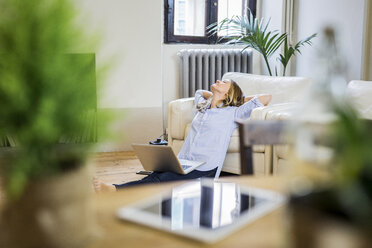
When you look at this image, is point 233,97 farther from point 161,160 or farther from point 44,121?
point 44,121

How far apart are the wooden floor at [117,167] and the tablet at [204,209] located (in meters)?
2.43

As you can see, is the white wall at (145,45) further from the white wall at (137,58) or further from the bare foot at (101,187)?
the bare foot at (101,187)

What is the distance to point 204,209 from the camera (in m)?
0.82

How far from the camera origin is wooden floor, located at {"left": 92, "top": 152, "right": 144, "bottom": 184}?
3.38 m

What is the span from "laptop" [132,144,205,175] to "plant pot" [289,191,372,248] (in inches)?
71.3

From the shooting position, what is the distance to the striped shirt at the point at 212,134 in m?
2.87

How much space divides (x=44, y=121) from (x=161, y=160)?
1.93m

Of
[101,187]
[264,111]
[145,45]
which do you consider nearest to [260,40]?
[145,45]

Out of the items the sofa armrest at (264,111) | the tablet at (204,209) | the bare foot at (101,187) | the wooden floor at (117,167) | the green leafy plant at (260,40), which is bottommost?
the wooden floor at (117,167)

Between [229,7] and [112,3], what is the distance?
1.51m

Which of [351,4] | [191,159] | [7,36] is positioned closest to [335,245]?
[7,36]

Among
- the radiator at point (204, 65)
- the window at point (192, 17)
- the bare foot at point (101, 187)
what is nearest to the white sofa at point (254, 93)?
the bare foot at point (101, 187)

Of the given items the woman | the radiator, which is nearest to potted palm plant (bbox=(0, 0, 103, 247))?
the woman

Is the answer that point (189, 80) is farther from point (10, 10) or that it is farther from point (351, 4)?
point (10, 10)
